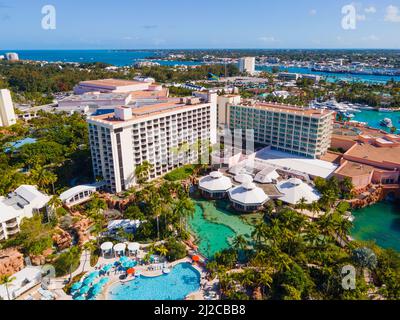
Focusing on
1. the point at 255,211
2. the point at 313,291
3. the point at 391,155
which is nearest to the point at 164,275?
the point at 313,291

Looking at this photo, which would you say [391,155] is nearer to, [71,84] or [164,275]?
[164,275]

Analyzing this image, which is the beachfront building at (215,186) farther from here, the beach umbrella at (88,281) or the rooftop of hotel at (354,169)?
the beach umbrella at (88,281)

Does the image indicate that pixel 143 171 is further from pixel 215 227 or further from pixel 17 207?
pixel 17 207

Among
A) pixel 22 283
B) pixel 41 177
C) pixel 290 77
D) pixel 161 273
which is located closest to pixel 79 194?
pixel 41 177

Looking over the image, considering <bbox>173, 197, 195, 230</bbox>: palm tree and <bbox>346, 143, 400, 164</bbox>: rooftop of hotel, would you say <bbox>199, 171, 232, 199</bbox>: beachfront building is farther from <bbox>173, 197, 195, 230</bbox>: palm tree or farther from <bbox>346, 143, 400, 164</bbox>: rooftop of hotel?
<bbox>346, 143, 400, 164</bbox>: rooftop of hotel

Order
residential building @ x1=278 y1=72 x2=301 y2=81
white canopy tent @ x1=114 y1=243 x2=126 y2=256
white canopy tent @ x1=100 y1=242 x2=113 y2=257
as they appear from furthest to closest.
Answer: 1. residential building @ x1=278 y1=72 x2=301 y2=81
2. white canopy tent @ x1=100 y1=242 x2=113 y2=257
3. white canopy tent @ x1=114 y1=243 x2=126 y2=256

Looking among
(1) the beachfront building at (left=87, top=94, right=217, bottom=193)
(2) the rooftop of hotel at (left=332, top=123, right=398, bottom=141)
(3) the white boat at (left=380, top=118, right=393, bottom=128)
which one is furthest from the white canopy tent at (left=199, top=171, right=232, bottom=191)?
(3) the white boat at (left=380, top=118, right=393, bottom=128)

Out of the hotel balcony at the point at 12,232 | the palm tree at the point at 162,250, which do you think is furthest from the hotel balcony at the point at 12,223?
the palm tree at the point at 162,250
